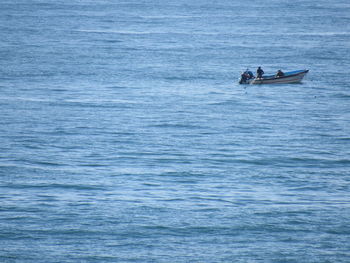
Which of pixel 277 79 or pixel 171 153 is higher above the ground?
pixel 277 79

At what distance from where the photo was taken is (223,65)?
74.3 meters

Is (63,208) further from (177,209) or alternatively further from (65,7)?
(65,7)

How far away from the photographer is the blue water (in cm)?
2888

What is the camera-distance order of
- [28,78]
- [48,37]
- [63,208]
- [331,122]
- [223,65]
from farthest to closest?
[48,37]
[223,65]
[28,78]
[331,122]
[63,208]

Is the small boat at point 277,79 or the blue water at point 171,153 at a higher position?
the small boat at point 277,79

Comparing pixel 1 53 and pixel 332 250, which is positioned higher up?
pixel 1 53

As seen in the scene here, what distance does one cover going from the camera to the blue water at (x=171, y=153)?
2888cm

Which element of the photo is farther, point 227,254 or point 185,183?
point 185,183

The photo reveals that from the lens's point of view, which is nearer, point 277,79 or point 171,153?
point 171,153

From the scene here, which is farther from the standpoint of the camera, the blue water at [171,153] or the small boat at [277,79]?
the small boat at [277,79]

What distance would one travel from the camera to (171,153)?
41906 millimetres

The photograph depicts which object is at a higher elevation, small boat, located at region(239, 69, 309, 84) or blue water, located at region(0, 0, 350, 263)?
small boat, located at region(239, 69, 309, 84)

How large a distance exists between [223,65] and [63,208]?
4440 cm

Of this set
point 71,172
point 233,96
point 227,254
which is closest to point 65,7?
point 233,96
